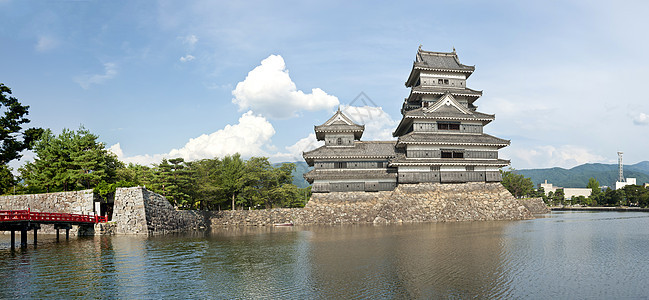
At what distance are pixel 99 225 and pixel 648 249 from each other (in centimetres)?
4078

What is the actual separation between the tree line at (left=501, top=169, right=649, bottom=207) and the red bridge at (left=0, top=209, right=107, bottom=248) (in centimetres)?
6740

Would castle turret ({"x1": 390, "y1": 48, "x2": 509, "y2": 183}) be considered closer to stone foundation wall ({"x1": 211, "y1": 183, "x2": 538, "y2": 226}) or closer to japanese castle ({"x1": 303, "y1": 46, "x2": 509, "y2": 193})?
japanese castle ({"x1": 303, "y1": 46, "x2": 509, "y2": 193})

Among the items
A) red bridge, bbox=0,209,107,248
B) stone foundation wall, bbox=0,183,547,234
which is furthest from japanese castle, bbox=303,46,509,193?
red bridge, bbox=0,209,107,248

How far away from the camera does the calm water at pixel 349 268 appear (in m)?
14.1

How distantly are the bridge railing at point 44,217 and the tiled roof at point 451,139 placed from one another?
3185cm

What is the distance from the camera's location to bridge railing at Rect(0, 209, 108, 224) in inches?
1107

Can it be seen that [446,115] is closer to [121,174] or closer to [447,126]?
[447,126]

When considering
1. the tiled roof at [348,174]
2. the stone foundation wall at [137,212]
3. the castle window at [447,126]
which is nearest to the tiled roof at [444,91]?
the castle window at [447,126]

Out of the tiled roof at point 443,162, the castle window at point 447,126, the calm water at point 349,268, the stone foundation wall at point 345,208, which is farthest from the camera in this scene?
the castle window at point 447,126

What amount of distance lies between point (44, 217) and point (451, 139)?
39.6m

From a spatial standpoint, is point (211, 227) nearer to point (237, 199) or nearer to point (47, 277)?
point (237, 199)

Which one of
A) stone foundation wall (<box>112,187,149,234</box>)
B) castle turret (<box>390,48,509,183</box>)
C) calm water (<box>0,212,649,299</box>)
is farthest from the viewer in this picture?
castle turret (<box>390,48,509,183</box>)

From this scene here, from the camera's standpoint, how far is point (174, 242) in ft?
97.8

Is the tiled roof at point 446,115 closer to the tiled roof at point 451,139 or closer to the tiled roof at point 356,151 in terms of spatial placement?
the tiled roof at point 451,139
